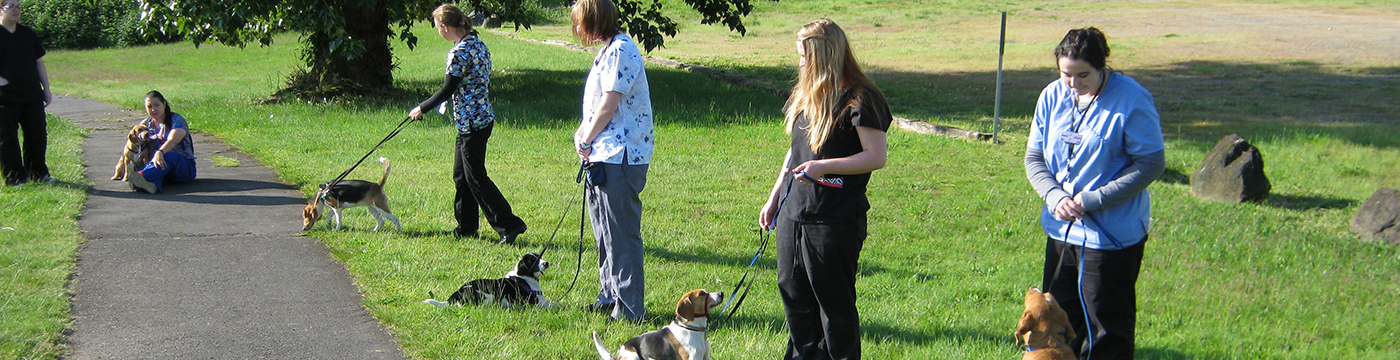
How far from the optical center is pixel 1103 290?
3574mm

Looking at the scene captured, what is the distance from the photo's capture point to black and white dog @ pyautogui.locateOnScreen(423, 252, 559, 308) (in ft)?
16.1

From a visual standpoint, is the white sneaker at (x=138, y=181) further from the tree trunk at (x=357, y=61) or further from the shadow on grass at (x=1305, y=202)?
the shadow on grass at (x=1305, y=202)

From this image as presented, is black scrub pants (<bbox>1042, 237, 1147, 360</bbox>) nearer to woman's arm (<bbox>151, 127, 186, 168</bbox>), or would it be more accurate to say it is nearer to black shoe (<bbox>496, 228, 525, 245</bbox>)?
black shoe (<bbox>496, 228, 525, 245</bbox>)

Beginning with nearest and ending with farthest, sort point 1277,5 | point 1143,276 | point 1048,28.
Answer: point 1143,276, point 1048,28, point 1277,5

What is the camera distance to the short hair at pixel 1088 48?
330cm

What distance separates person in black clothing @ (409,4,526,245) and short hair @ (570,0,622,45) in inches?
56.4

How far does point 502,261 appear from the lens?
6004mm

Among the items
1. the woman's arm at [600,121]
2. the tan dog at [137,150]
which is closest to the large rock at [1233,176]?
the woman's arm at [600,121]

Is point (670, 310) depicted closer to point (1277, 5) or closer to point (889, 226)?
point (889, 226)

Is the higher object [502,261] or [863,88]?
[863,88]

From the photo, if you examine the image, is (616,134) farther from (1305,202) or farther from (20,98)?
(1305,202)

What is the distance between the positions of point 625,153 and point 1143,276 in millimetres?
3431

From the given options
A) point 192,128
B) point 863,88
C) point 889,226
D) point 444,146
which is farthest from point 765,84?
point 863,88

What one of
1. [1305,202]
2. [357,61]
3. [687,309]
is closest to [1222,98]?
[1305,202]
